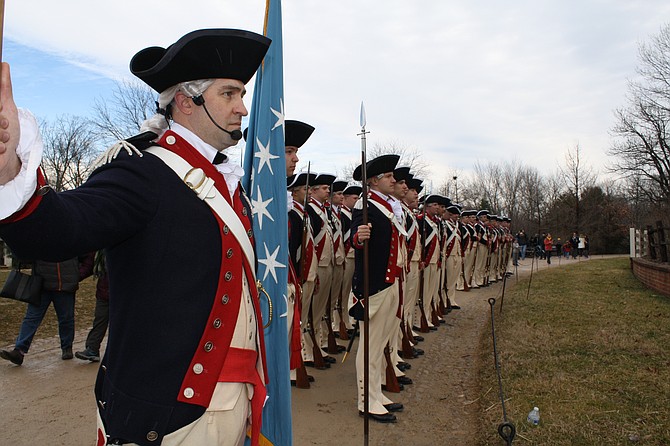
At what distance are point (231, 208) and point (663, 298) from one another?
1326cm

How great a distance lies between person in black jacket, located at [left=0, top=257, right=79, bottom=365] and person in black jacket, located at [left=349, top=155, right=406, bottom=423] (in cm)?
377

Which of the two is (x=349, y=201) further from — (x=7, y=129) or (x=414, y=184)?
(x=7, y=129)

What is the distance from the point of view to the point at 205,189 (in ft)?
6.53

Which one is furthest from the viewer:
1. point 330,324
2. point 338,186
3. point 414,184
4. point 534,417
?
point 338,186

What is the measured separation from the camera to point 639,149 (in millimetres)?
33469

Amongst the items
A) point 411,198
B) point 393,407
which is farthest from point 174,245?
point 411,198

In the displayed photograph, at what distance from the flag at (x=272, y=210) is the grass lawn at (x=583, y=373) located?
238 cm

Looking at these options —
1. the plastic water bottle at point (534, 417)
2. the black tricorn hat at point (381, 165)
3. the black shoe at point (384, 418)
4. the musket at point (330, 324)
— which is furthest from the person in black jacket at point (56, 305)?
the plastic water bottle at point (534, 417)

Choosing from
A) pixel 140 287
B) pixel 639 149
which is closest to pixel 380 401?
pixel 140 287

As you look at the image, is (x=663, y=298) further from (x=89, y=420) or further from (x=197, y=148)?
(x=197, y=148)

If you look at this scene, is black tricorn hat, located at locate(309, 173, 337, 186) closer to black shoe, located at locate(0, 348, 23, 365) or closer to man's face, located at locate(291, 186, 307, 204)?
man's face, located at locate(291, 186, 307, 204)

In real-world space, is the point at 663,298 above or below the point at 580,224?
below

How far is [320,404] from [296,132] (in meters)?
2.98

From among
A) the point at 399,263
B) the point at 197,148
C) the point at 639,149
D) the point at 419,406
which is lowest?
the point at 419,406
